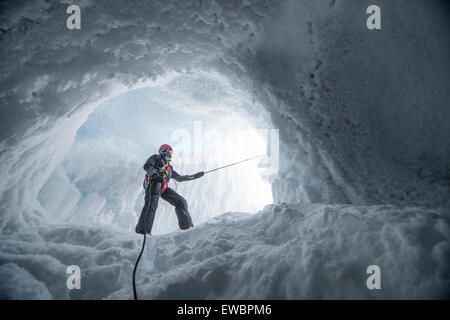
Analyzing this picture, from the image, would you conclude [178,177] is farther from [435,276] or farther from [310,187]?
[435,276]

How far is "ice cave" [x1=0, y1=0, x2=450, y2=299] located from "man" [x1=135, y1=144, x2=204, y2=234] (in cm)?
37

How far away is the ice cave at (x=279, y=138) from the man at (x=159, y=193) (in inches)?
14.7

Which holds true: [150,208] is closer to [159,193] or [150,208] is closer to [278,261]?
[159,193]

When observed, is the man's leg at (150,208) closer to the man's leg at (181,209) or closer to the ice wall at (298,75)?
the man's leg at (181,209)

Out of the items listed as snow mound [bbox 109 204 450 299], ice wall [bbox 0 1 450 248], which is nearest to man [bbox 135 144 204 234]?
snow mound [bbox 109 204 450 299]

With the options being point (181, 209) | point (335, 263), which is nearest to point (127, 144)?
point (181, 209)

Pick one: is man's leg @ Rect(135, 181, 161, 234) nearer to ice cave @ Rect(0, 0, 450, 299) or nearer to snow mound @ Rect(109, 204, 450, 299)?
ice cave @ Rect(0, 0, 450, 299)

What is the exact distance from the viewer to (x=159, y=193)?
3018 mm

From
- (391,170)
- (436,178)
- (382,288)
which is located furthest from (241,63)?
(382,288)

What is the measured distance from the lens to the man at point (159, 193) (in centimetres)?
280

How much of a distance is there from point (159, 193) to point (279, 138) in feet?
7.47

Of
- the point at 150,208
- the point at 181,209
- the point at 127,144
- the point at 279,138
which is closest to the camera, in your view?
the point at 150,208

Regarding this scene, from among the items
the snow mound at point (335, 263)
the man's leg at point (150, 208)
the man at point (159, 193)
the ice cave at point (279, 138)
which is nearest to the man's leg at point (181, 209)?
the man at point (159, 193)

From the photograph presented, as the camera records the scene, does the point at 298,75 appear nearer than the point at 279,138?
Yes
